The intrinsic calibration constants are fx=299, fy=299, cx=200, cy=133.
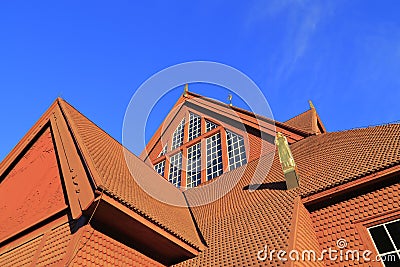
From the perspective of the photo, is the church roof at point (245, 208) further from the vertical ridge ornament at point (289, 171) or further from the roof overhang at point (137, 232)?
the vertical ridge ornament at point (289, 171)

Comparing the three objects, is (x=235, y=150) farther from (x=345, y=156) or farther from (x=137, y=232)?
(x=137, y=232)

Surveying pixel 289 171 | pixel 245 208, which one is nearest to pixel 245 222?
pixel 245 208

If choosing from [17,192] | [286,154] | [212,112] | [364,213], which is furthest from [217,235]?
[212,112]

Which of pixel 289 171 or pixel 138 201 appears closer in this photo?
pixel 138 201

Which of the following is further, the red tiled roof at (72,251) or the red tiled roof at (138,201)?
the red tiled roof at (138,201)

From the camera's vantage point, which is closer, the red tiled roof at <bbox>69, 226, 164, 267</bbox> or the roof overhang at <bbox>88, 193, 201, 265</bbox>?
the red tiled roof at <bbox>69, 226, 164, 267</bbox>

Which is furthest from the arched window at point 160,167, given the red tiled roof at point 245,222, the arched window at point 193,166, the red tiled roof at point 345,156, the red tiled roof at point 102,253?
the red tiled roof at point 102,253

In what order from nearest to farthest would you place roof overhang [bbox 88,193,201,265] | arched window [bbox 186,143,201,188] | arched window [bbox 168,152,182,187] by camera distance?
roof overhang [bbox 88,193,201,265]
arched window [bbox 186,143,201,188]
arched window [bbox 168,152,182,187]

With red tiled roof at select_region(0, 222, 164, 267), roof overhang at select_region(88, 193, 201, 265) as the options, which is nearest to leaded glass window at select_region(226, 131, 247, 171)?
roof overhang at select_region(88, 193, 201, 265)

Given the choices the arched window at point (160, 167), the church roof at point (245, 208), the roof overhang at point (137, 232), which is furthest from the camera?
the arched window at point (160, 167)

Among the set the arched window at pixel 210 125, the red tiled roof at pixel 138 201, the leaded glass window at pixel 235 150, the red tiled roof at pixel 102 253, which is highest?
the arched window at pixel 210 125

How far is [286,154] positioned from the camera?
8.98 m

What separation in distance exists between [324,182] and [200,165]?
829 cm

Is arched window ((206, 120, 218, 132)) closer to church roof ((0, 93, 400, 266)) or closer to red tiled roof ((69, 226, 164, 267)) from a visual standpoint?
church roof ((0, 93, 400, 266))
